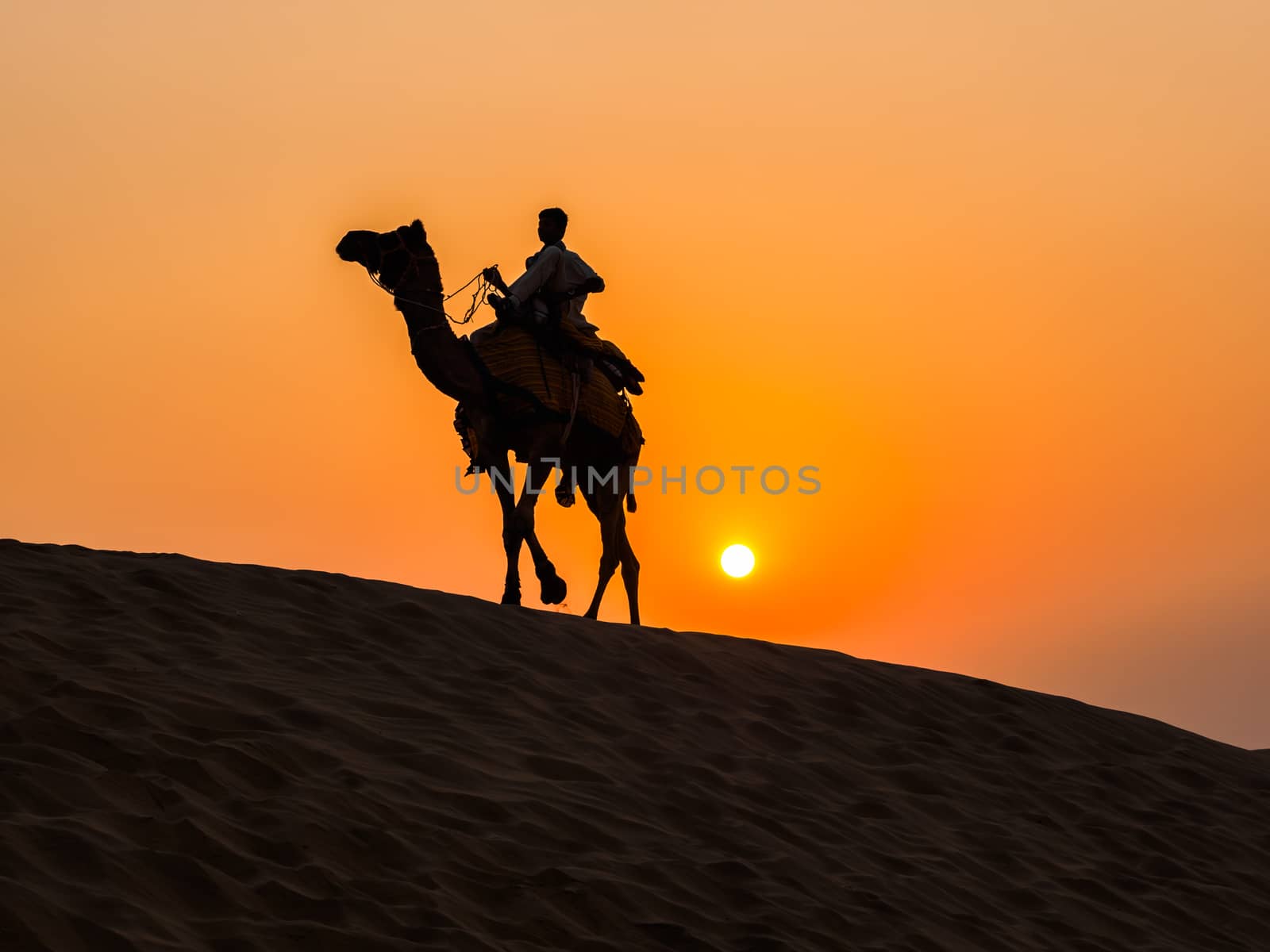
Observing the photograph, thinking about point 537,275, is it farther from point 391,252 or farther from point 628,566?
point 628,566

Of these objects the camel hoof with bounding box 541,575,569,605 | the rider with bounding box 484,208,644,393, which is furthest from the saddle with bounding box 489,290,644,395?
the camel hoof with bounding box 541,575,569,605

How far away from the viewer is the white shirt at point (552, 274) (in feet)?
45.4

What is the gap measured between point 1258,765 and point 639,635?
5.75 metres

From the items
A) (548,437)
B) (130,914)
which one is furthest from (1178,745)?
(130,914)

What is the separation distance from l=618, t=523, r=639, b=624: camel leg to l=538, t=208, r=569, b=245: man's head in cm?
266

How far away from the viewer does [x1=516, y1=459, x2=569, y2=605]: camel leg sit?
44.6ft

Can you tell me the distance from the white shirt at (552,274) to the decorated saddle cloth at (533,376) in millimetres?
300

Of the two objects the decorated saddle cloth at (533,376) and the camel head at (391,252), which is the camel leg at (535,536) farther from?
the camel head at (391,252)

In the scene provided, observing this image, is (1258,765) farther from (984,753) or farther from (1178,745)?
(984,753)

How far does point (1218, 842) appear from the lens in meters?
11.9

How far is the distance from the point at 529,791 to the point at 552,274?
6.29 meters

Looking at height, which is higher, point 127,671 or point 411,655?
point 411,655

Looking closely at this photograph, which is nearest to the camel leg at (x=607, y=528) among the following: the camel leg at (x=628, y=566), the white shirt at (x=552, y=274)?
the camel leg at (x=628, y=566)

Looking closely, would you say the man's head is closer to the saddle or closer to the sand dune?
the saddle
